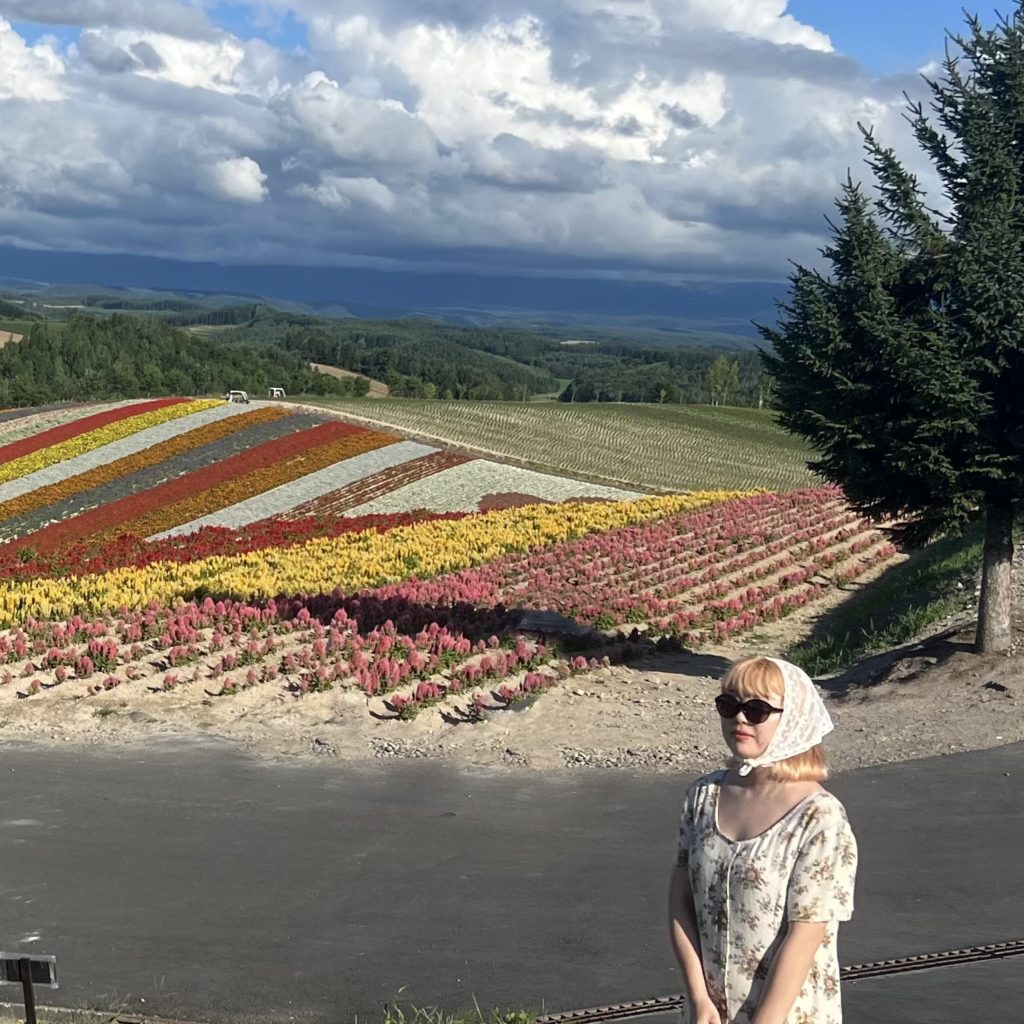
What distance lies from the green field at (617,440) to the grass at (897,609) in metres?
17.0

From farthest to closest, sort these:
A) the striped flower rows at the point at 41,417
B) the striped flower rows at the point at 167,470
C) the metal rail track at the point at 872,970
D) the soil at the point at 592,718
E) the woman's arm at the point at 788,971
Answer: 1. the striped flower rows at the point at 41,417
2. the striped flower rows at the point at 167,470
3. the soil at the point at 592,718
4. the metal rail track at the point at 872,970
5. the woman's arm at the point at 788,971

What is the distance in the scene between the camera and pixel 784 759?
4141 mm

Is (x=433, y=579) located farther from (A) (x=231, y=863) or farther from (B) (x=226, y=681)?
(A) (x=231, y=863)

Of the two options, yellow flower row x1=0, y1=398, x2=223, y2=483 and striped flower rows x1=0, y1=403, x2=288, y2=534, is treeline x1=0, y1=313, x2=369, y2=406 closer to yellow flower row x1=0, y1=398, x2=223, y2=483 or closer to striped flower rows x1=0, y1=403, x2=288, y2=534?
yellow flower row x1=0, y1=398, x2=223, y2=483

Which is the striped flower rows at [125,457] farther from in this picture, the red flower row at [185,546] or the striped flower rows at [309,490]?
the red flower row at [185,546]

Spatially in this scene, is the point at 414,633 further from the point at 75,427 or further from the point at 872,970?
the point at 75,427

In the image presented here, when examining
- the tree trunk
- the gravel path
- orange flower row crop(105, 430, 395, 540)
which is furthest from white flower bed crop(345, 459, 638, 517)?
the tree trunk

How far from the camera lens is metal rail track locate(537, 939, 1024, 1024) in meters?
6.86

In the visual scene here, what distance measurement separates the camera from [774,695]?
13.6ft

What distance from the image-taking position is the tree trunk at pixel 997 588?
15250 mm

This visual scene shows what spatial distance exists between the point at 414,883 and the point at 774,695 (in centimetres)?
610

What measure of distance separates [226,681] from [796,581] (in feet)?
39.5

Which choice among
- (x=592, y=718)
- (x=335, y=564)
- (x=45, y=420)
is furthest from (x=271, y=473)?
(x=592, y=718)

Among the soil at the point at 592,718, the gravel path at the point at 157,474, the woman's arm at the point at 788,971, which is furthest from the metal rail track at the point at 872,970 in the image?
the gravel path at the point at 157,474
